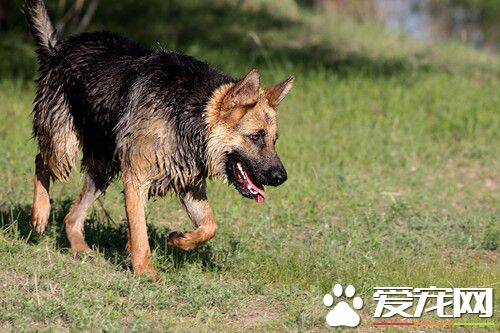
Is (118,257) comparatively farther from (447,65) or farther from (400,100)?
(447,65)

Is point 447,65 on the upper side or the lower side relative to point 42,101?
lower

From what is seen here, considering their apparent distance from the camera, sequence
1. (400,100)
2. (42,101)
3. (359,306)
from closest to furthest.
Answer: (359,306) < (42,101) < (400,100)

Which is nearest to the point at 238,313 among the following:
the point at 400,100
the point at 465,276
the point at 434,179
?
the point at 465,276

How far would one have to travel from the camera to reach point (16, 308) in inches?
251

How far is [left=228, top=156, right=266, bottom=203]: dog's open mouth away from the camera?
7172 mm

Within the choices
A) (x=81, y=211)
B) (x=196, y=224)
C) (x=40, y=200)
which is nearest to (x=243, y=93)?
(x=196, y=224)

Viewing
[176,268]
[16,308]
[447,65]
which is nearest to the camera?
[16,308]

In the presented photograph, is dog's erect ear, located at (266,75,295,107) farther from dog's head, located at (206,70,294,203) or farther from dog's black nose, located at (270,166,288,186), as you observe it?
dog's black nose, located at (270,166,288,186)

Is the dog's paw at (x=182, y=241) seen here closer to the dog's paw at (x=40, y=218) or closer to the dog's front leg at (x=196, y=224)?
the dog's front leg at (x=196, y=224)

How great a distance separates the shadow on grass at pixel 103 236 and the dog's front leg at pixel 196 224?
27 cm

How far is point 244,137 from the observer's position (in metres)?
7.07

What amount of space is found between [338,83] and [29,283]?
8.29 m

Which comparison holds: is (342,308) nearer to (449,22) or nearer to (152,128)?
(152,128)

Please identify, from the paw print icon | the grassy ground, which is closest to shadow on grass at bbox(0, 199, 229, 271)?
the grassy ground
